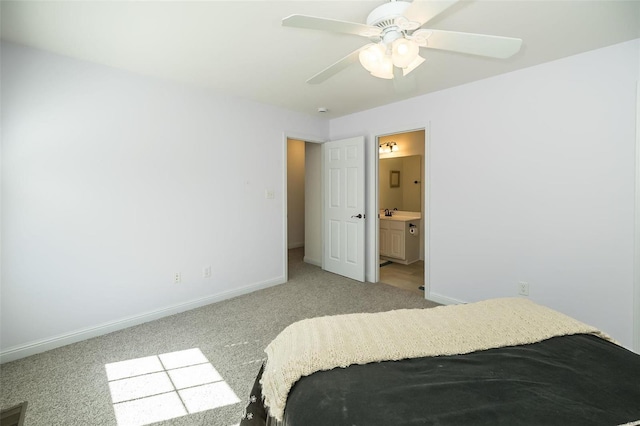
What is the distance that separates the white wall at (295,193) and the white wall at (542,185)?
11.2 feet

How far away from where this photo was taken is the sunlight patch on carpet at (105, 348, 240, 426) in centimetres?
164

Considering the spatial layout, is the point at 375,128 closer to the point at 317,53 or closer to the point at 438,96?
the point at 438,96

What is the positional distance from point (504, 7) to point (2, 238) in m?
3.77

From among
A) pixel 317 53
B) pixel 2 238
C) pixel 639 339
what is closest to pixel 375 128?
pixel 317 53

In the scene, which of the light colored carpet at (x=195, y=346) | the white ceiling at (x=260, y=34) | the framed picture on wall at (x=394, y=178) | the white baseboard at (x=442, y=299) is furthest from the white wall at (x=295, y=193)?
the white baseboard at (x=442, y=299)

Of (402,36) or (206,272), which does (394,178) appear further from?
(402,36)

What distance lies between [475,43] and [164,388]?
2698mm

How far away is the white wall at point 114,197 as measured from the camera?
7.17 ft

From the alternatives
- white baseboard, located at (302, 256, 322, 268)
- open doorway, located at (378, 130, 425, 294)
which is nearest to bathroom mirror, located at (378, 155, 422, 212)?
open doorway, located at (378, 130, 425, 294)

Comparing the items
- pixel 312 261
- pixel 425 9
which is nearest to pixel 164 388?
pixel 425 9

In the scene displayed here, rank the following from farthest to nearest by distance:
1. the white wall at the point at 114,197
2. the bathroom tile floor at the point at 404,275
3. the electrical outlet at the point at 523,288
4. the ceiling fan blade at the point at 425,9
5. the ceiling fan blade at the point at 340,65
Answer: the bathroom tile floor at the point at 404,275 → the electrical outlet at the point at 523,288 → the white wall at the point at 114,197 → the ceiling fan blade at the point at 340,65 → the ceiling fan blade at the point at 425,9

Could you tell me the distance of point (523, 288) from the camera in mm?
2674

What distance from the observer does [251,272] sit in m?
3.60

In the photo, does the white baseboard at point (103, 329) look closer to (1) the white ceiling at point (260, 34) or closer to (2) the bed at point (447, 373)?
(2) the bed at point (447, 373)
